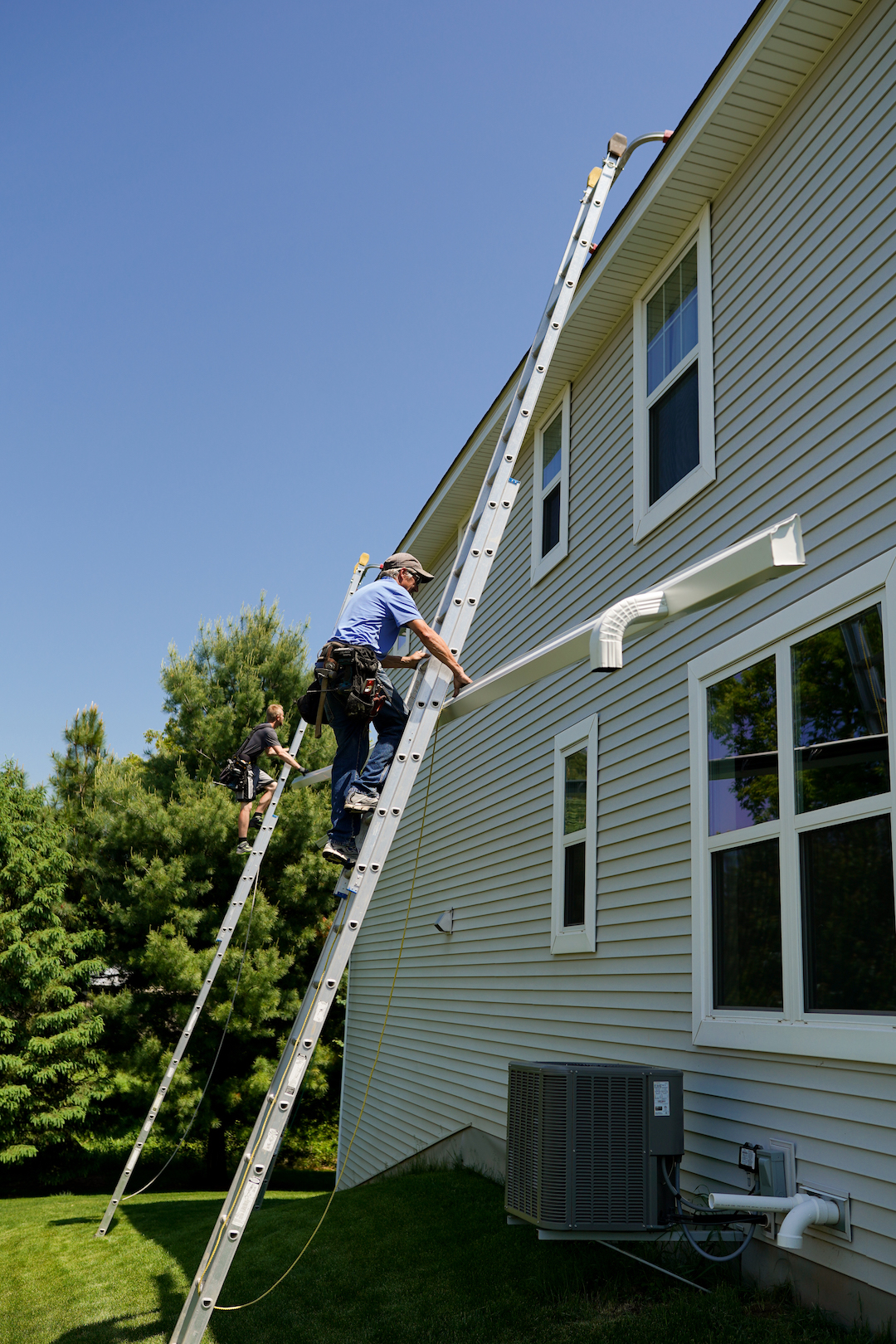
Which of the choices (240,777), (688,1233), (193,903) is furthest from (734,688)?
(193,903)

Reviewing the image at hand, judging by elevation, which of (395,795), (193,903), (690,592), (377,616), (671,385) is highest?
(671,385)

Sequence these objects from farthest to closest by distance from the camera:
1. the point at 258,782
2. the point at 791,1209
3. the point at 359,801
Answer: the point at 258,782, the point at 359,801, the point at 791,1209

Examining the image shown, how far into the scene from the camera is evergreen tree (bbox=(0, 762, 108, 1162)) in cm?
1603

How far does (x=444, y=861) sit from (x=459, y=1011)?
1.89 m

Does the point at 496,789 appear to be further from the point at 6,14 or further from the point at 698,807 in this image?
the point at 6,14

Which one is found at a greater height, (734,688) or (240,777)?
(240,777)

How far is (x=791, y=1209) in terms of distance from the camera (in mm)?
4078

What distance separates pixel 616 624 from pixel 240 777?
7.37 meters

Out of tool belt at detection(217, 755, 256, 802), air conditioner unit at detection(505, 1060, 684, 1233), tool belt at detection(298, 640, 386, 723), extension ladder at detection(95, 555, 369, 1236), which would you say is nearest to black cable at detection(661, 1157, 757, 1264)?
air conditioner unit at detection(505, 1060, 684, 1233)

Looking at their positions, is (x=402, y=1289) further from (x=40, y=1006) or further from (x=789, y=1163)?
(x=40, y=1006)

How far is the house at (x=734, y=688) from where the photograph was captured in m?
4.23

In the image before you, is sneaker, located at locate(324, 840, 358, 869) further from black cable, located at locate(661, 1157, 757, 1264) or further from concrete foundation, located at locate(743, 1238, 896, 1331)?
concrete foundation, located at locate(743, 1238, 896, 1331)

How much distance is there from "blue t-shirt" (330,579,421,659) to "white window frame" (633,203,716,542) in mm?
2492

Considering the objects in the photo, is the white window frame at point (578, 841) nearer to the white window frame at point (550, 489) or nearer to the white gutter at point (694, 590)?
the white window frame at point (550, 489)
